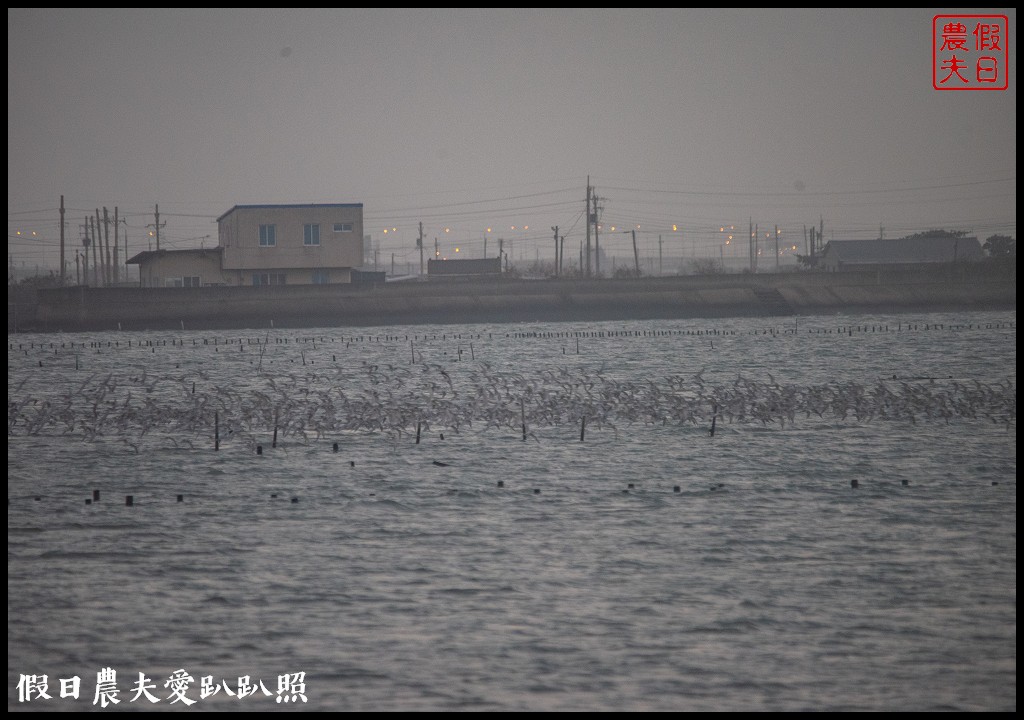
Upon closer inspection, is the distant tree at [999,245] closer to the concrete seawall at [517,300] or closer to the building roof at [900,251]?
the building roof at [900,251]

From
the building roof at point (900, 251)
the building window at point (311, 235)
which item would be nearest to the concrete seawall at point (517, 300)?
the building window at point (311, 235)

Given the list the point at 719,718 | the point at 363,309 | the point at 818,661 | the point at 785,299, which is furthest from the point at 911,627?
the point at 785,299

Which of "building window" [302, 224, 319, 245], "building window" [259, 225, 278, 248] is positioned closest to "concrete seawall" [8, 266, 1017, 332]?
"building window" [302, 224, 319, 245]

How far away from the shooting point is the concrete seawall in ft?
233

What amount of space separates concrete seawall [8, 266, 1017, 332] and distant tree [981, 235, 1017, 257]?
28683 mm

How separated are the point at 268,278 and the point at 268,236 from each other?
3104mm

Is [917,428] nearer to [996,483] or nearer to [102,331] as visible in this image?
[996,483]

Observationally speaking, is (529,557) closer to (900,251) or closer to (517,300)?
(517,300)

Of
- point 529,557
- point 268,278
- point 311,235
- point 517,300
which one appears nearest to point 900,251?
point 517,300

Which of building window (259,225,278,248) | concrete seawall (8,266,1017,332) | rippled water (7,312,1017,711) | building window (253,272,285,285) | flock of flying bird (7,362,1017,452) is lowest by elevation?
rippled water (7,312,1017,711)

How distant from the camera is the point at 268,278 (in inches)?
3142

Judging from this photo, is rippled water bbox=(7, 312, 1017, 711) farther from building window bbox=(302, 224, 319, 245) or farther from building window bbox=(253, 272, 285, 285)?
building window bbox=(253, 272, 285, 285)

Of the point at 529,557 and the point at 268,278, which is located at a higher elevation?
the point at 268,278

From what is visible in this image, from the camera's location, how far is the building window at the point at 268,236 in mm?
78562
